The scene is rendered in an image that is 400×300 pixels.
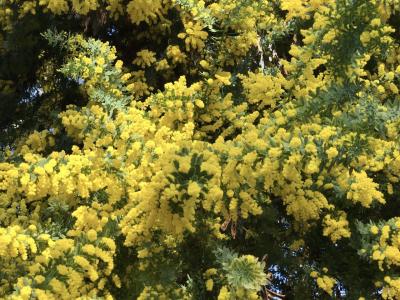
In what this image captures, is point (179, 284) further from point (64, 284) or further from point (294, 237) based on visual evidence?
point (294, 237)

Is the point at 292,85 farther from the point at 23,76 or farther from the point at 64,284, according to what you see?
the point at 23,76

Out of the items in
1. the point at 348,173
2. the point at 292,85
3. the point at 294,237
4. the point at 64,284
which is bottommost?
the point at 64,284

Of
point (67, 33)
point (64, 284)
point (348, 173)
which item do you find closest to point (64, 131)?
point (67, 33)

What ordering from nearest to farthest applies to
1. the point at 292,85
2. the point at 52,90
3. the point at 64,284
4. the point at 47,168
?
1. the point at 64,284
2. the point at 47,168
3. the point at 292,85
4. the point at 52,90

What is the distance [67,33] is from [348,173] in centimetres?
276

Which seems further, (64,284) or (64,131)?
(64,131)

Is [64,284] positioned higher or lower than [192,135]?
lower

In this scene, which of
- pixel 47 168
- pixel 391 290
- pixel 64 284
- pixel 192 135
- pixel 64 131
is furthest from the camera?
pixel 64 131

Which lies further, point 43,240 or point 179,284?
point 43,240

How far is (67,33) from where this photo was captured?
470 cm

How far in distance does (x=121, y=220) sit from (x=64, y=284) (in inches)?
19.1

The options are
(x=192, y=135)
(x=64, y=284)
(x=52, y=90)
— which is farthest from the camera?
(x=52, y=90)

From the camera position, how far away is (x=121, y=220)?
9.99 ft

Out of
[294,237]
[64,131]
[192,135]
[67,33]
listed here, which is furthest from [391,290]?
[67,33]
